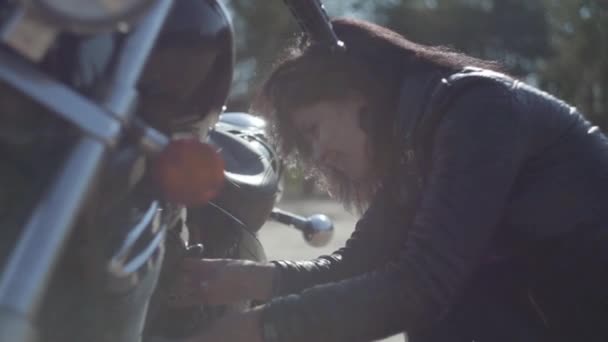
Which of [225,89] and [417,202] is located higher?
[225,89]

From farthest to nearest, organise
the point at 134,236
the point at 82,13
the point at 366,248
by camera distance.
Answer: the point at 366,248
the point at 134,236
the point at 82,13

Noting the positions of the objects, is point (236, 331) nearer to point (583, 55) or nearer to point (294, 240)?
point (294, 240)

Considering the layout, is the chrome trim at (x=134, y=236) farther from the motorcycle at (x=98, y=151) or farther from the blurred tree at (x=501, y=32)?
the blurred tree at (x=501, y=32)

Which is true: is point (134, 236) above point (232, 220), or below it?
above

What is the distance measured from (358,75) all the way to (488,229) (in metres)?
0.45

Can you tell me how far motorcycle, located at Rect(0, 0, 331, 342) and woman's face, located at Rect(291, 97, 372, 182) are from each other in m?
0.57

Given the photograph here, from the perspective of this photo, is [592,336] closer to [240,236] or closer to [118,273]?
[240,236]

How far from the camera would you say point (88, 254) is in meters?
1.07

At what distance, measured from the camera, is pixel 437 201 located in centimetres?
167

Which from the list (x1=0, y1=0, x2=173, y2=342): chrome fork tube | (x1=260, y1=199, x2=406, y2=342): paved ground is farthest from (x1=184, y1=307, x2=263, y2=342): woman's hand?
(x1=260, y1=199, x2=406, y2=342): paved ground

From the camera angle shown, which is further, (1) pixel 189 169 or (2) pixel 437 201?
(2) pixel 437 201

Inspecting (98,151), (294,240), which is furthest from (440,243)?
(294,240)

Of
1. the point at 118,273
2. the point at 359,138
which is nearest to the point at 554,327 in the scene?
the point at 359,138

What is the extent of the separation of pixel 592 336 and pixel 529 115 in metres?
0.47
